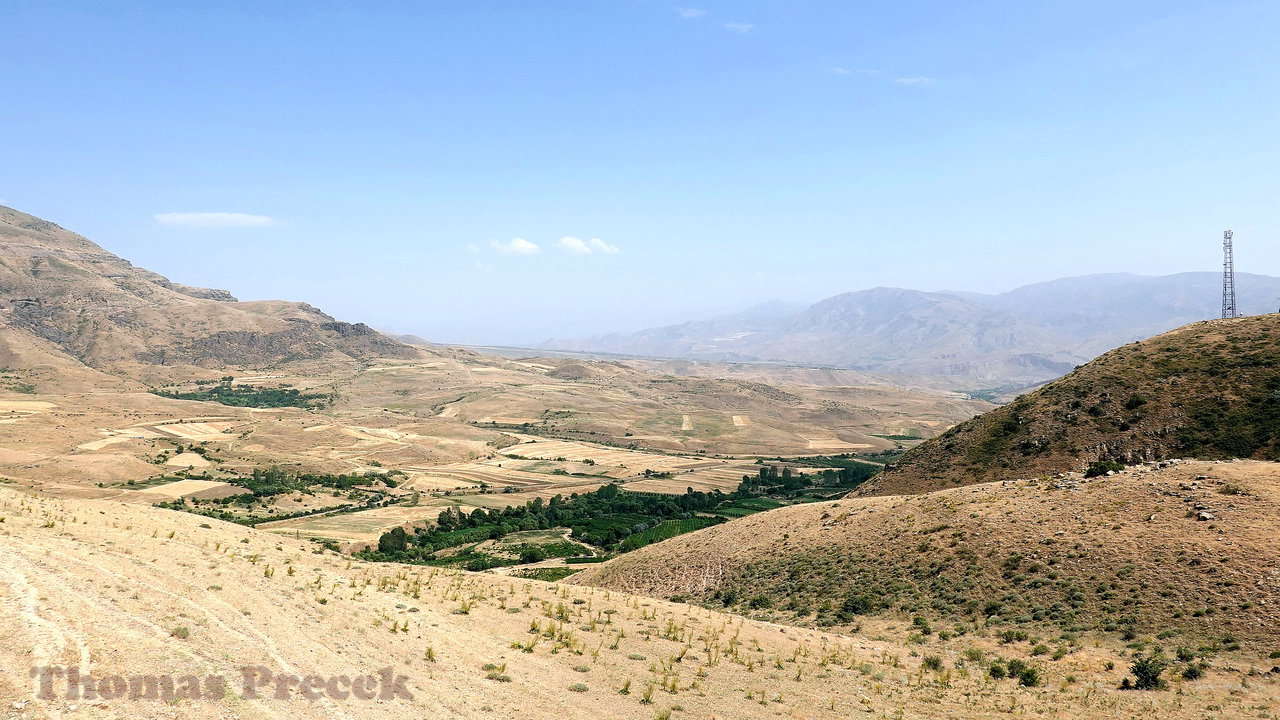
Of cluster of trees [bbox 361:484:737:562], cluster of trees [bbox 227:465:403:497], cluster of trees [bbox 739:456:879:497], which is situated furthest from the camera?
cluster of trees [bbox 739:456:879:497]

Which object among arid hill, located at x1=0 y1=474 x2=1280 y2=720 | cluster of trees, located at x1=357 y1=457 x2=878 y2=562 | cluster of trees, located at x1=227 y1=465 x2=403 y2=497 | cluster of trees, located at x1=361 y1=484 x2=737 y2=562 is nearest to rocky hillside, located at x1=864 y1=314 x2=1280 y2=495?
arid hill, located at x1=0 y1=474 x2=1280 y2=720

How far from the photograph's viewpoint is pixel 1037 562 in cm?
3400

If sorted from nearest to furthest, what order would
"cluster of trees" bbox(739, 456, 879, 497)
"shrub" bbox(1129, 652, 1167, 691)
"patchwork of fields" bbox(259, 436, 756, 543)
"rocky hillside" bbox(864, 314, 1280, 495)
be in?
1. "shrub" bbox(1129, 652, 1167, 691)
2. "rocky hillside" bbox(864, 314, 1280, 495)
3. "patchwork of fields" bbox(259, 436, 756, 543)
4. "cluster of trees" bbox(739, 456, 879, 497)

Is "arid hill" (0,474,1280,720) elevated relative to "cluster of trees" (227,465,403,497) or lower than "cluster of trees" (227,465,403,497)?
elevated

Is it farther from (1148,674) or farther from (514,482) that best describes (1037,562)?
(514,482)

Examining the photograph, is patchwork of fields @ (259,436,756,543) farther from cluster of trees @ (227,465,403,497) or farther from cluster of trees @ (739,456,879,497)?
cluster of trees @ (227,465,403,497)

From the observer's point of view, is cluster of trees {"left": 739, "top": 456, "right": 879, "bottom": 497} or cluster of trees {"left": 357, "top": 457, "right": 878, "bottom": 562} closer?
cluster of trees {"left": 357, "top": 457, "right": 878, "bottom": 562}

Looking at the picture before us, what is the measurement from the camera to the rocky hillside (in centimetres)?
5184

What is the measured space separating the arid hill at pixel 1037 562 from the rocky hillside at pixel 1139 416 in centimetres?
1490

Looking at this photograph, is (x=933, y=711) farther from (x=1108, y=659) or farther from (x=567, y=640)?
(x=567, y=640)

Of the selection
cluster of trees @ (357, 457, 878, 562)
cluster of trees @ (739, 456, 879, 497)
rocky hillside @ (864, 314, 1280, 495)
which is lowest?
cluster of trees @ (739, 456, 879, 497)

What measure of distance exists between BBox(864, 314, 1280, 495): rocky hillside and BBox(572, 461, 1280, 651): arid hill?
587 inches

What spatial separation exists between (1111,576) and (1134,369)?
42873 mm

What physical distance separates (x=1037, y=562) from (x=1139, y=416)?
3319 cm
